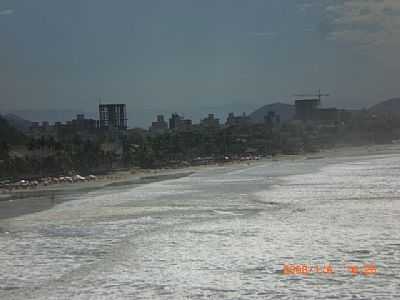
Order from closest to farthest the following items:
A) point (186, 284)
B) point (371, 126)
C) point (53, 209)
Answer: point (186, 284) → point (53, 209) → point (371, 126)

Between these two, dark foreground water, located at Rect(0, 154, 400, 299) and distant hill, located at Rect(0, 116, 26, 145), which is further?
distant hill, located at Rect(0, 116, 26, 145)

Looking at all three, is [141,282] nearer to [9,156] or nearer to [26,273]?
[26,273]

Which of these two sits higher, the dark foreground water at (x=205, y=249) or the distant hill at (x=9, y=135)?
the distant hill at (x=9, y=135)

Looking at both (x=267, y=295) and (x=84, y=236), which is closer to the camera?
(x=267, y=295)

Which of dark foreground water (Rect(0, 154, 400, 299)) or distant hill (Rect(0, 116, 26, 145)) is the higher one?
distant hill (Rect(0, 116, 26, 145))

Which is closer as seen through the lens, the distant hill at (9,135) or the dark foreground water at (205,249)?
the dark foreground water at (205,249)

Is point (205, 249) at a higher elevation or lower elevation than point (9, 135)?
lower

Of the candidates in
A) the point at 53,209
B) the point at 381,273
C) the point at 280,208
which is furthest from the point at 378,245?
the point at 53,209

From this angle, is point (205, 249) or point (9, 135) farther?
point (9, 135)
